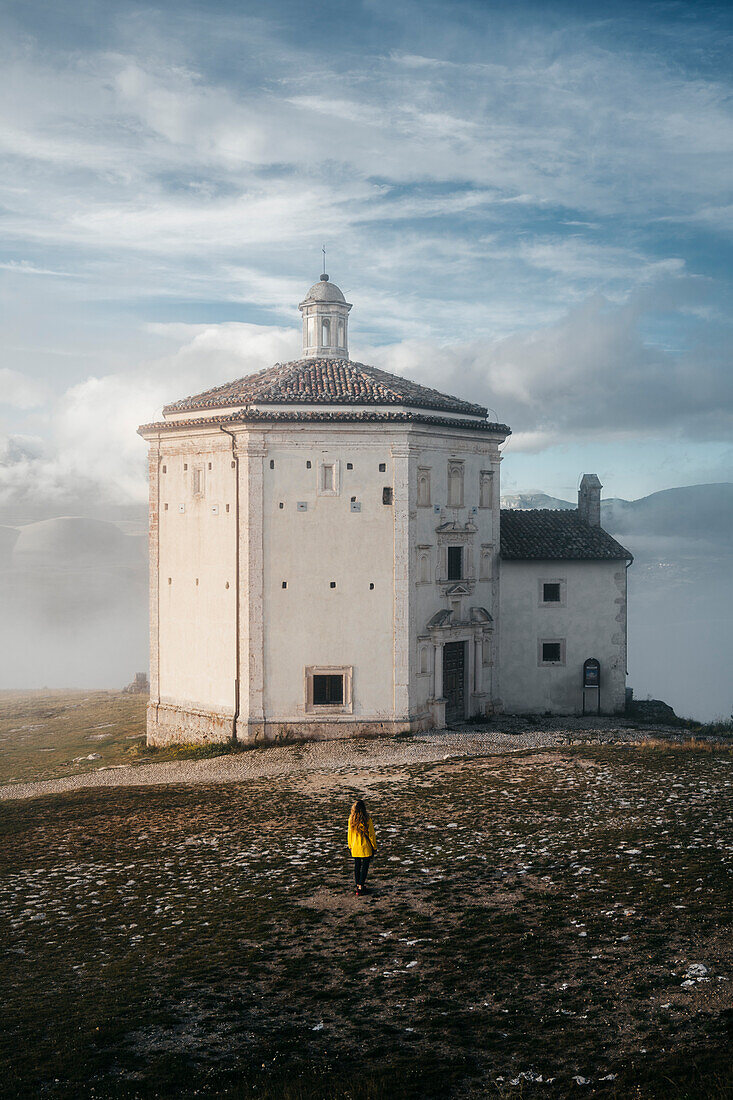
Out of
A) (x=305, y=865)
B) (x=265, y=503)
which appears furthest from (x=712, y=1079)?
(x=265, y=503)

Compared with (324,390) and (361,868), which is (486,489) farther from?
(361,868)

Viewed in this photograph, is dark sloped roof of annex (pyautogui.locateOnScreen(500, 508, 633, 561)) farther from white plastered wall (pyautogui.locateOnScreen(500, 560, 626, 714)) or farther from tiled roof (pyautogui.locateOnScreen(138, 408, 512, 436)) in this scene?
tiled roof (pyautogui.locateOnScreen(138, 408, 512, 436))

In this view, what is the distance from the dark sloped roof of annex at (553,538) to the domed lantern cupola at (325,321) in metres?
10.9

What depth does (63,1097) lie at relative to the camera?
9.68 metres

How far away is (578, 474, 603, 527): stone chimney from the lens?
41594 millimetres

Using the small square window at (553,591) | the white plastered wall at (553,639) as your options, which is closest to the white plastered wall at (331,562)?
the white plastered wall at (553,639)

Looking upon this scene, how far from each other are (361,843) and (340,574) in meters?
17.0

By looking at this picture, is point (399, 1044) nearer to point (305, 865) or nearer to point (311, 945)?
point (311, 945)

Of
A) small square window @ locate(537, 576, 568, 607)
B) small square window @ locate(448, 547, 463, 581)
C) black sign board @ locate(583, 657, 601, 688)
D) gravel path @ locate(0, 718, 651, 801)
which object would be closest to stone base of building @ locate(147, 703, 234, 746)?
gravel path @ locate(0, 718, 651, 801)

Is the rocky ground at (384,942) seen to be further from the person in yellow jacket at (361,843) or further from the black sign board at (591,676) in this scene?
the black sign board at (591,676)

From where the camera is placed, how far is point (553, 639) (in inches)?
1497

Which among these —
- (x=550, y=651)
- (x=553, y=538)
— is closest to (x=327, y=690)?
(x=550, y=651)

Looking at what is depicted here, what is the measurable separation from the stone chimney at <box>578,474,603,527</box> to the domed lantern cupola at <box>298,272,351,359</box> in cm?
1277

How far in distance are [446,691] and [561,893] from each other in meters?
19.5
